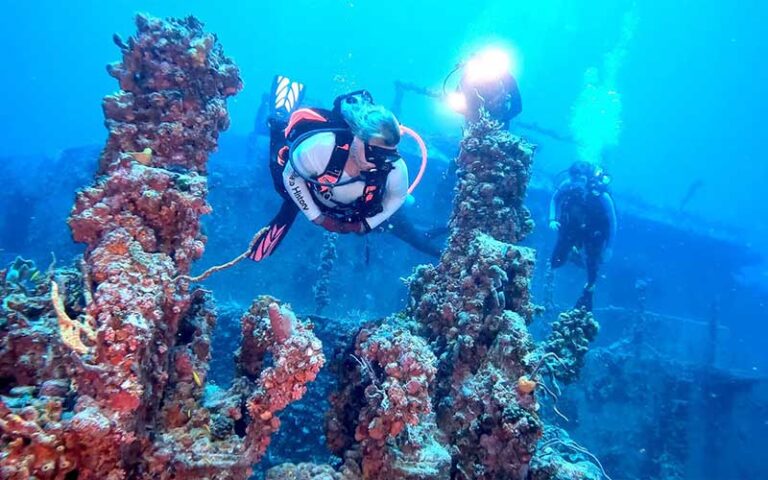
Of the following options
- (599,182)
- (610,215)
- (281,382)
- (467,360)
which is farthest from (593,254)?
(281,382)

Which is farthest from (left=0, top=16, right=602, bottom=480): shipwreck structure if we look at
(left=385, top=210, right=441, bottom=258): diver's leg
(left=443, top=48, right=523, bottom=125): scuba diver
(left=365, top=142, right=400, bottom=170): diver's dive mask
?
(left=385, top=210, right=441, bottom=258): diver's leg

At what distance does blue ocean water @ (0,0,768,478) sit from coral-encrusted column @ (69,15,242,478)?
74 centimetres

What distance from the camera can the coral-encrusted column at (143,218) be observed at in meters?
2.24

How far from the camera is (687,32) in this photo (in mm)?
109312

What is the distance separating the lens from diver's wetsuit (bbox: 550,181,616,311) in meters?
9.64

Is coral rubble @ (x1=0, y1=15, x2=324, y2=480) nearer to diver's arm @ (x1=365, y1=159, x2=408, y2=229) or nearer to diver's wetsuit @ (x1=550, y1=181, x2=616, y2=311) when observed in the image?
diver's arm @ (x1=365, y1=159, x2=408, y2=229)

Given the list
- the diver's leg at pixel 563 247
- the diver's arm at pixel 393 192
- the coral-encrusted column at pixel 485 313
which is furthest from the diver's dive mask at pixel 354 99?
the diver's leg at pixel 563 247

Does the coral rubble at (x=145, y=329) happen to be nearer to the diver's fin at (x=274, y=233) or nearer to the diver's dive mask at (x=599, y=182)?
the diver's fin at (x=274, y=233)

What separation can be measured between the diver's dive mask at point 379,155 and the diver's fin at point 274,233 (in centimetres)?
132

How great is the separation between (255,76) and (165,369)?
15937 centimetres

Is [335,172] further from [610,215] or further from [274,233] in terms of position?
[610,215]

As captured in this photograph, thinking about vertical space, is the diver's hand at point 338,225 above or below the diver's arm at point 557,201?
below

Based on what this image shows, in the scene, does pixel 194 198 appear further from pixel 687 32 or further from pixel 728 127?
pixel 728 127

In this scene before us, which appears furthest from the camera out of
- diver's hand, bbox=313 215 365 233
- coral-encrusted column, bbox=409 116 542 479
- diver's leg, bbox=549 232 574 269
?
diver's leg, bbox=549 232 574 269
